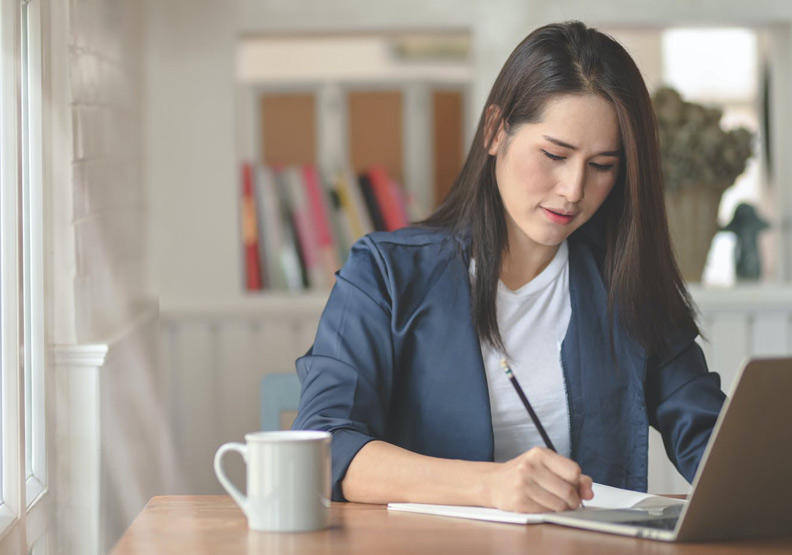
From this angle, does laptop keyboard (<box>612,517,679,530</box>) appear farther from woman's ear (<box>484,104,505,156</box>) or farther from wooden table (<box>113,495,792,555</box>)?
woman's ear (<box>484,104,505,156</box>)

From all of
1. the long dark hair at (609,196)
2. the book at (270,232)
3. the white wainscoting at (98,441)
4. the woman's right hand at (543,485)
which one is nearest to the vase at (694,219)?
the book at (270,232)

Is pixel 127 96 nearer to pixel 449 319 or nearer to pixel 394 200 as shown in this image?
pixel 394 200

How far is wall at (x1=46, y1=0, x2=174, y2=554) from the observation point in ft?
6.40

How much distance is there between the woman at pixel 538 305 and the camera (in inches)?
59.5

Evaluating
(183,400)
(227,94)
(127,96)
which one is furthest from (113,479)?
(227,94)

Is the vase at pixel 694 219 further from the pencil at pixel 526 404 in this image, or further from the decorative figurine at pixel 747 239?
the pencil at pixel 526 404

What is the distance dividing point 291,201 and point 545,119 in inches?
64.5

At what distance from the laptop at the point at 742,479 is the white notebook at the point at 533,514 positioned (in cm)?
4

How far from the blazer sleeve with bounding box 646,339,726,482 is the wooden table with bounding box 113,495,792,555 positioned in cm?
44

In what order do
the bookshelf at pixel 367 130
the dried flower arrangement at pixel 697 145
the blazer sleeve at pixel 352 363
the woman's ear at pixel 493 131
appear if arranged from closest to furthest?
the blazer sleeve at pixel 352 363 < the woman's ear at pixel 493 131 < the dried flower arrangement at pixel 697 145 < the bookshelf at pixel 367 130

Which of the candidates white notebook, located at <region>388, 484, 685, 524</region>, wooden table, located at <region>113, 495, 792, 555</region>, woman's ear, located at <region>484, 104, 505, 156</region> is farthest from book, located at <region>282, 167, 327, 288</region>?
wooden table, located at <region>113, 495, 792, 555</region>

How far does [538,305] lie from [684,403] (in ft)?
0.88

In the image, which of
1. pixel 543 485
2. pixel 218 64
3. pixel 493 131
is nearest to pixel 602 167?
pixel 493 131

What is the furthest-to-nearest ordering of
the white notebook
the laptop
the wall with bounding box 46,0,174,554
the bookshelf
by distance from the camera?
1. the bookshelf
2. the wall with bounding box 46,0,174,554
3. the white notebook
4. the laptop
